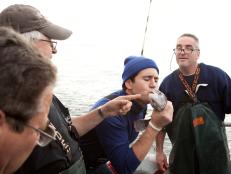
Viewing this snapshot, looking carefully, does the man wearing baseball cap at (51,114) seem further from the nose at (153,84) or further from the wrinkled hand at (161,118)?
the nose at (153,84)

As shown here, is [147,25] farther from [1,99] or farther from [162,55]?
[162,55]

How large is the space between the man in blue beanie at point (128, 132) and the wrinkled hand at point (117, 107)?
0.17m

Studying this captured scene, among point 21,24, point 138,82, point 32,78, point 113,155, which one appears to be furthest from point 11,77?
point 138,82

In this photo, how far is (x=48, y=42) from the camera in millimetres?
2492

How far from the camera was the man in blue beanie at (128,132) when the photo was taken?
9.75 feet

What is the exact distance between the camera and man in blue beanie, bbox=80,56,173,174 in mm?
2971

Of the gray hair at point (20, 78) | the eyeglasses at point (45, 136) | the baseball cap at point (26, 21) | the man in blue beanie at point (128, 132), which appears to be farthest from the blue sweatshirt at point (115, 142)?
the gray hair at point (20, 78)

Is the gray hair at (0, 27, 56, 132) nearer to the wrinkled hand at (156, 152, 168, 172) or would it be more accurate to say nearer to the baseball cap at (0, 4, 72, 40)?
the baseball cap at (0, 4, 72, 40)

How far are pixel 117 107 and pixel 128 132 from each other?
48 centimetres

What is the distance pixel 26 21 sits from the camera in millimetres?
2373

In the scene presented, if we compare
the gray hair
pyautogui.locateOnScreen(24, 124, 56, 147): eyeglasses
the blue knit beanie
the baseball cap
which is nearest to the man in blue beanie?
the blue knit beanie

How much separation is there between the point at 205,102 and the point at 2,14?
288 centimetres

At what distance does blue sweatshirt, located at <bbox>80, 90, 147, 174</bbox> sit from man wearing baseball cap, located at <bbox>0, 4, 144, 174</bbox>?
0.77 feet

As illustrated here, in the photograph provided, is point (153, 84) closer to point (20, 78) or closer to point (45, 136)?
point (45, 136)
